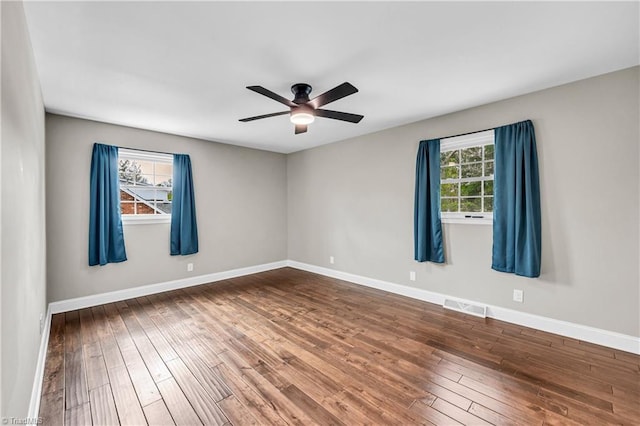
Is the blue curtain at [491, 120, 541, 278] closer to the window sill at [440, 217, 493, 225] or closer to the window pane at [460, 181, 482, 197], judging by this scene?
the window sill at [440, 217, 493, 225]

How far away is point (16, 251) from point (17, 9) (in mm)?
1364

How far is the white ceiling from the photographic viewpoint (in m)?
1.82

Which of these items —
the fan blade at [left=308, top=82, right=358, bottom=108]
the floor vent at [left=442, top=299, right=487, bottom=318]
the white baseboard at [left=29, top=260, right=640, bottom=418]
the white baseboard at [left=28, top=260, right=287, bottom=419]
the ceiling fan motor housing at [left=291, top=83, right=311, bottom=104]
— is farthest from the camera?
the floor vent at [left=442, top=299, right=487, bottom=318]

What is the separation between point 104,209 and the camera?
3.92m

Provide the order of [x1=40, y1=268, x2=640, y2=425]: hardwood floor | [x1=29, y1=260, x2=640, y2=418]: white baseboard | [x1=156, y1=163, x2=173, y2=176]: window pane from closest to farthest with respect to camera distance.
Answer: [x1=40, y1=268, x2=640, y2=425]: hardwood floor → [x1=29, y1=260, x2=640, y2=418]: white baseboard → [x1=156, y1=163, x2=173, y2=176]: window pane

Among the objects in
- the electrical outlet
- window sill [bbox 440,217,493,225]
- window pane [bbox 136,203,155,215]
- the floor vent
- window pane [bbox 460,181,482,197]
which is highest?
window pane [bbox 460,181,482,197]

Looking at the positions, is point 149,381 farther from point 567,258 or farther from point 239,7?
point 567,258

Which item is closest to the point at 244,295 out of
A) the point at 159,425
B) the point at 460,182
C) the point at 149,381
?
the point at 149,381

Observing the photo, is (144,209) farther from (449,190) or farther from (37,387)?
(449,190)

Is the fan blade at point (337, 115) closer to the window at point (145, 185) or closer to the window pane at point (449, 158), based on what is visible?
the window pane at point (449, 158)

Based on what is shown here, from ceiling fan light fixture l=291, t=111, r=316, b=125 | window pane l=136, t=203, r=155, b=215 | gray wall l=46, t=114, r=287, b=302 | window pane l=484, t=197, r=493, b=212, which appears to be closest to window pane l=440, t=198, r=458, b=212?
window pane l=484, t=197, r=493, b=212

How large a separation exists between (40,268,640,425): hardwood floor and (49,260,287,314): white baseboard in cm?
18

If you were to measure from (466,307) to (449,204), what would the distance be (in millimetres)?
1368

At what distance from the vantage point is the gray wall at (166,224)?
369 centimetres
